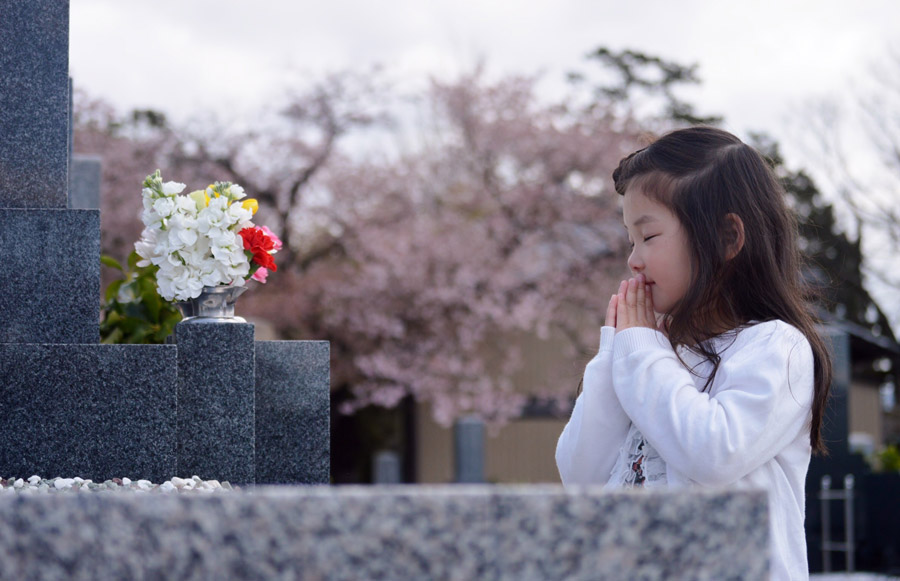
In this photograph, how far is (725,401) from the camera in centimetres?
180

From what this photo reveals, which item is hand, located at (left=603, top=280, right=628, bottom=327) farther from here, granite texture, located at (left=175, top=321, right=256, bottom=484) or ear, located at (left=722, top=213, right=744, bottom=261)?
granite texture, located at (left=175, top=321, right=256, bottom=484)

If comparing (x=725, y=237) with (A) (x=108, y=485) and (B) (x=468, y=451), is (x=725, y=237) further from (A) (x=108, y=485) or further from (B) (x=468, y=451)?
(B) (x=468, y=451)

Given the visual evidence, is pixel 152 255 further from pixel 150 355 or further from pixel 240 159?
pixel 240 159

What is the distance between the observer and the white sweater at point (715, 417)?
1760 mm

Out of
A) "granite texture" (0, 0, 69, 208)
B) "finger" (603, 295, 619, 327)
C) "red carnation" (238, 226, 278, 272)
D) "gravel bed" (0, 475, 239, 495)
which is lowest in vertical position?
"gravel bed" (0, 475, 239, 495)

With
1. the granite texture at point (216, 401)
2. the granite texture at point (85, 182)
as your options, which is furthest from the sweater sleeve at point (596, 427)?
the granite texture at point (85, 182)

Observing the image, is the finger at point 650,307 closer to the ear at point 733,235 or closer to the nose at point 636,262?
the nose at point 636,262

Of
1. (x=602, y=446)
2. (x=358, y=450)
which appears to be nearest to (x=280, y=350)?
(x=602, y=446)

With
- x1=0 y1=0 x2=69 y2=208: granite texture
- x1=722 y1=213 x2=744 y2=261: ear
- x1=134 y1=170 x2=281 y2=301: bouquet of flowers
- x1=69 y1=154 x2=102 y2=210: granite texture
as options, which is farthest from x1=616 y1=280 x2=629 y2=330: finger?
x1=69 y1=154 x2=102 y2=210: granite texture

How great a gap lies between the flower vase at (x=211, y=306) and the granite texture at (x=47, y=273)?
0.32 meters

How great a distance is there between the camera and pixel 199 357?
10.7ft

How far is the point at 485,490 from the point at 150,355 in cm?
244

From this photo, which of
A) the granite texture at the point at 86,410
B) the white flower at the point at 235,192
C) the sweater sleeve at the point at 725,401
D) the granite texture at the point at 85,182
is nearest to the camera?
the sweater sleeve at the point at 725,401

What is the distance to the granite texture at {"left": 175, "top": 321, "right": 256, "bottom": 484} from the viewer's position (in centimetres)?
326
